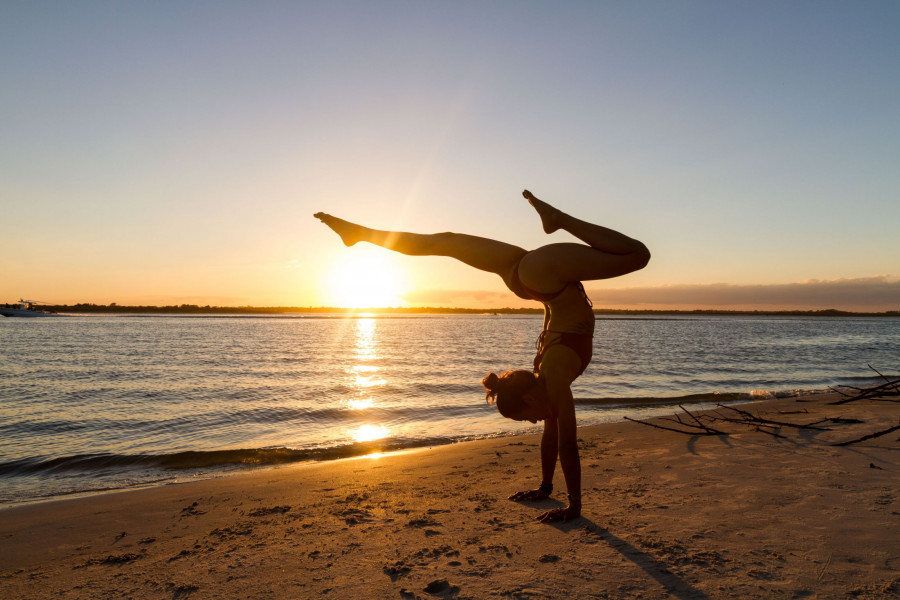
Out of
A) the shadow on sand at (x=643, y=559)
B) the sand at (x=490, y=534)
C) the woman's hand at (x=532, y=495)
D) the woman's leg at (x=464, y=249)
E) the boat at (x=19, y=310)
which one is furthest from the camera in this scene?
the boat at (x=19, y=310)

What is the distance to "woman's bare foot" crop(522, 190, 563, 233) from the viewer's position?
4223mm

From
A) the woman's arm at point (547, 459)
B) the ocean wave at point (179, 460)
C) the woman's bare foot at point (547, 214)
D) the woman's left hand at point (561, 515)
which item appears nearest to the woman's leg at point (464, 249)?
the woman's bare foot at point (547, 214)

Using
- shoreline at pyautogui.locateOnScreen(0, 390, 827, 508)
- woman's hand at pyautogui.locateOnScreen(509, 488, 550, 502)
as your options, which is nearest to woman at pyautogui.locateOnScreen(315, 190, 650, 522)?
woman's hand at pyautogui.locateOnScreen(509, 488, 550, 502)

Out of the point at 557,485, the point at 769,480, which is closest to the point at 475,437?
the point at 557,485

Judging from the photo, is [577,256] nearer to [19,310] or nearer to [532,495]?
[532,495]

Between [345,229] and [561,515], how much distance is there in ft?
10.8

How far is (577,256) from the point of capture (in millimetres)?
4199

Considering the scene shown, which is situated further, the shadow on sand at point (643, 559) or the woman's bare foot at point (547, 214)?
the woman's bare foot at point (547, 214)

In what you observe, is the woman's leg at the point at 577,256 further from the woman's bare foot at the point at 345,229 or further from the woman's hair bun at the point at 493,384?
the woman's bare foot at the point at 345,229

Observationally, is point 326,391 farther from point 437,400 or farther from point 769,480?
point 769,480

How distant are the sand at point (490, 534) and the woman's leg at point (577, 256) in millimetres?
2122

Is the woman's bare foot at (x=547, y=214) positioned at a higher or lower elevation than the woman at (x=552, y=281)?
higher

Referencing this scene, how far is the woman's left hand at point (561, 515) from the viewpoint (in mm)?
4777

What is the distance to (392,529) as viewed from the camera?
4.83 meters
